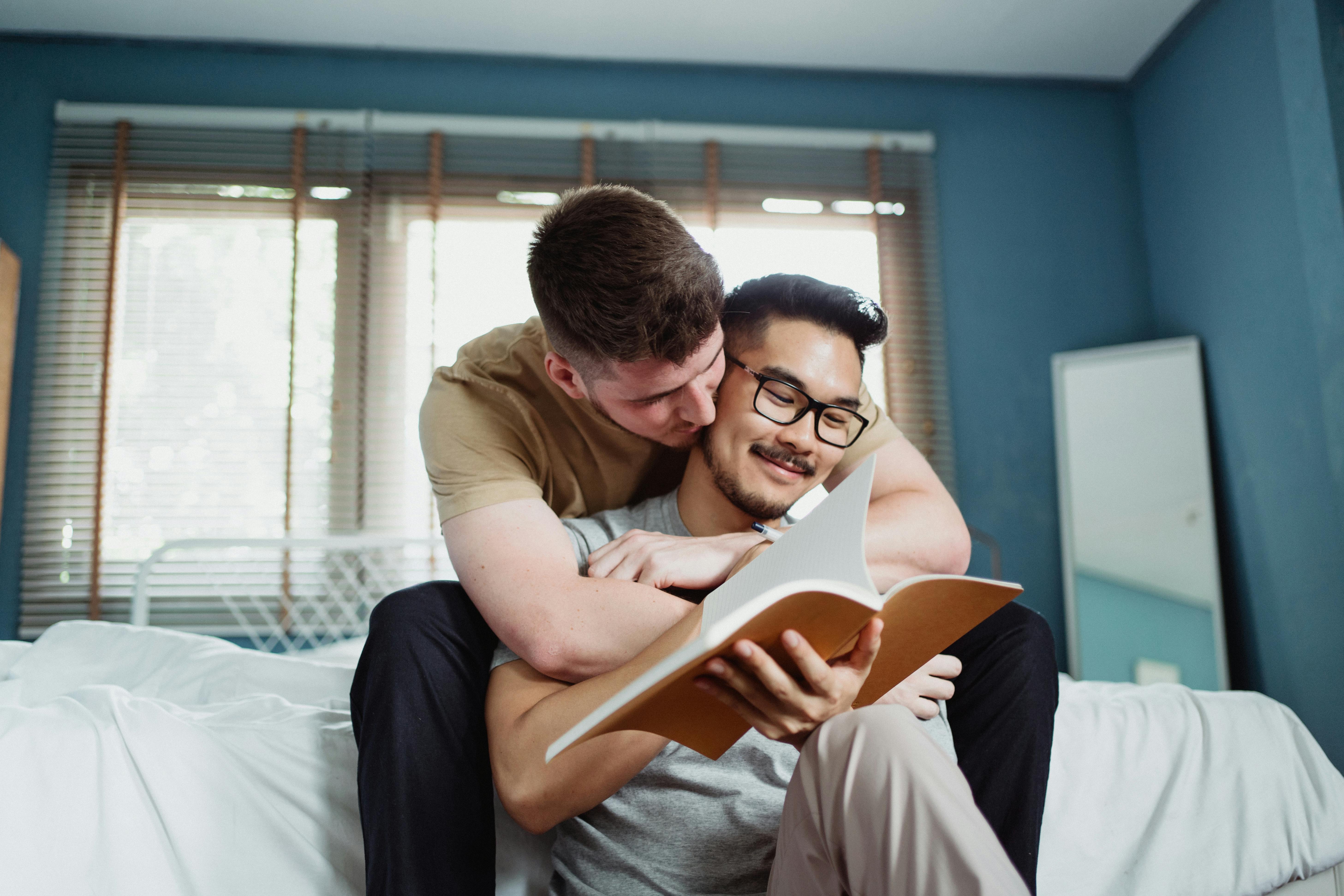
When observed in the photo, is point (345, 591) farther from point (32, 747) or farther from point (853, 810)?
point (853, 810)

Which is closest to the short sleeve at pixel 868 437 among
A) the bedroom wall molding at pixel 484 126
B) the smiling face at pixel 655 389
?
the smiling face at pixel 655 389

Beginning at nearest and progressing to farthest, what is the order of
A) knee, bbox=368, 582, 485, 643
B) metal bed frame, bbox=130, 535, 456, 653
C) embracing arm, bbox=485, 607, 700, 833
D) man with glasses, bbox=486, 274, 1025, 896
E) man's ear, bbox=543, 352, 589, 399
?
man with glasses, bbox=486, 274, 1025, 896 < embracing arm, bbox=485, 607, 700, 833 < knee, bbox=368, 582, 485, 643 < man's ear, bbox=543, 352, 589, 399 < metal bed frame, bbox=130, 535, 456, 653

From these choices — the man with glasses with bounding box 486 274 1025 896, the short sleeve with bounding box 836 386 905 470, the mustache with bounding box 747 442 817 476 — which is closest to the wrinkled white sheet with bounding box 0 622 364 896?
the man with glasses with bounding box 486 274 1025 896

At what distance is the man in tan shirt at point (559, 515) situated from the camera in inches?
37.1

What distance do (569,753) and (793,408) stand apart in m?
0.65

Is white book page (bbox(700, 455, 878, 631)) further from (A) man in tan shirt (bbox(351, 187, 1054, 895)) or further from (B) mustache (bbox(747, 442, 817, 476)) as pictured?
(B) mustache (bbox(747, 442, 817, 476))

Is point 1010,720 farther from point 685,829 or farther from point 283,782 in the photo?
point 283,782

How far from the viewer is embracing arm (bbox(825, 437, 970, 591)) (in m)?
1.14

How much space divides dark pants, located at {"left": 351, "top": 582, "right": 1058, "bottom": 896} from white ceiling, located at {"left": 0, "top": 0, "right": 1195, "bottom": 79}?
8.24ft

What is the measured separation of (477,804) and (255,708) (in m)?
0.43

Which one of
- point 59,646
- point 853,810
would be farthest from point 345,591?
point 853,810

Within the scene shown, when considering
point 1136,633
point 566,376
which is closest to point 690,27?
point 566,376

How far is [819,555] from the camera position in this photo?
2.22 ft

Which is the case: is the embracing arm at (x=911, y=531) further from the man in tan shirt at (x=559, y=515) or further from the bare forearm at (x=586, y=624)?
the bare forearm at (x=586, y=624)
